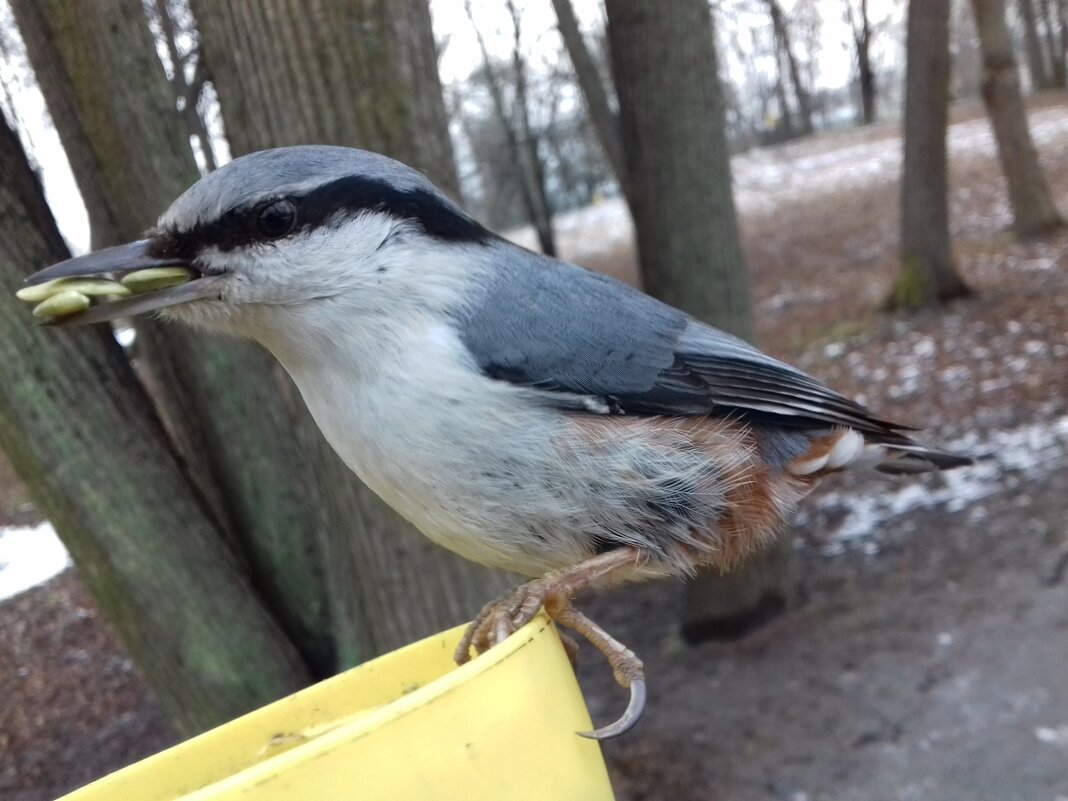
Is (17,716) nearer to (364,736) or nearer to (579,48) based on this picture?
(364,736)

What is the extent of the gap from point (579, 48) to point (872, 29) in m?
20.8

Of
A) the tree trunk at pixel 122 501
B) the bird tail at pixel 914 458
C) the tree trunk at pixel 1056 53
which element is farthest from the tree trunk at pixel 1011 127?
the tree trunk at pixel 1056 53

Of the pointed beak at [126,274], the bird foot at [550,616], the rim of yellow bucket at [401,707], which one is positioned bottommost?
the bird foot at [550,616]

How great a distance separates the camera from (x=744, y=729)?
3.47 metres

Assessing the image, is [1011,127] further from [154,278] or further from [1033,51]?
[1033,51]

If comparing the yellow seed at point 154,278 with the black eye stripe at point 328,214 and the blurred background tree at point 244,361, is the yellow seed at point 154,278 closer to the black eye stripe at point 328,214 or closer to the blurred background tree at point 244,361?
the black eye stripe at point 328,214

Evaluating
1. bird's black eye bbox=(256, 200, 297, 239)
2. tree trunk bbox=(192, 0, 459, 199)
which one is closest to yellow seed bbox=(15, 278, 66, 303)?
bird's black eye bbox=(256, 200, 297, 239)

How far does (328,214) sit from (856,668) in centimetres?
316

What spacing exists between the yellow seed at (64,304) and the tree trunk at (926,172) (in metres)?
6.97

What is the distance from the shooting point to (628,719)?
116 cm

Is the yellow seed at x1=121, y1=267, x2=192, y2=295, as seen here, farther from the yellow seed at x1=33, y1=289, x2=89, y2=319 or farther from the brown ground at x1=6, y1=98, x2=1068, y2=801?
the brown ground at x1=6, y1=98, x2=1068, y2=801

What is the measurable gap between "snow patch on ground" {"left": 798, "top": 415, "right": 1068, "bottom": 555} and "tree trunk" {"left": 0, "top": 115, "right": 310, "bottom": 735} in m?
3.20

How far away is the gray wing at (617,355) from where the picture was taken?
1346 millimetres

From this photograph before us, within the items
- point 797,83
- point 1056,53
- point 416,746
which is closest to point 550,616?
point 416,746
